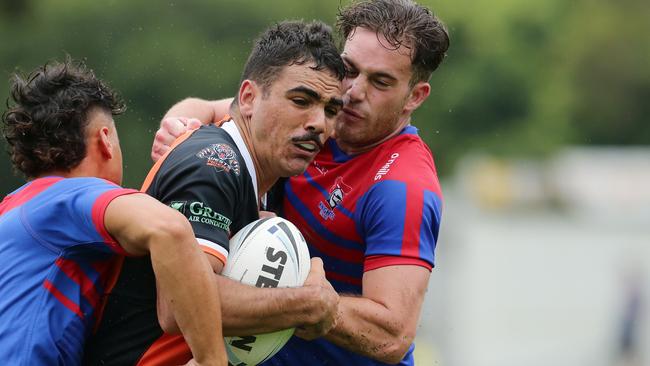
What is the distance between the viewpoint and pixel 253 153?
258 inches

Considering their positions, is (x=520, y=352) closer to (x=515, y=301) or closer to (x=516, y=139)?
(x=515, y=301)

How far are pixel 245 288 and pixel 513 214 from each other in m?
29.0

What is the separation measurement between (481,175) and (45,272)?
29.2m

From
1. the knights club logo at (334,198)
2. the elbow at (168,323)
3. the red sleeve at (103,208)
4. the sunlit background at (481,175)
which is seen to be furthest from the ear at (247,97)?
the sunlit background at (481,175)

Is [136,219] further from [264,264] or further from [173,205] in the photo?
[264,264]

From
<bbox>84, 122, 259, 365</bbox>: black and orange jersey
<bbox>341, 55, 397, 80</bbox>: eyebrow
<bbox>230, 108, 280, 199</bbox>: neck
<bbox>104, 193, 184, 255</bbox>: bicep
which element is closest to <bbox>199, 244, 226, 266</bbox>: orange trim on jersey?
<bbox>84, 122, 259, 365</bbox>: black and orange jersey

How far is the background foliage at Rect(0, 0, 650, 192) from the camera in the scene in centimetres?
2988

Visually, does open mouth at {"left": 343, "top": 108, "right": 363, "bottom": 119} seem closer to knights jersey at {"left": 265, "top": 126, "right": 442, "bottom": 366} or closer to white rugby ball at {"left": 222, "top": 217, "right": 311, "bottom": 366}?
knights jersey at {"left": 265, "top": 126, "right": 442, "bottom": 366}

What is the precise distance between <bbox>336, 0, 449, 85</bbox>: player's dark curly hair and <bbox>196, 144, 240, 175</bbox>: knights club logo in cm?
150

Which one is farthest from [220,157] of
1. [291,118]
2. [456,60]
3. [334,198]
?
[456,60]

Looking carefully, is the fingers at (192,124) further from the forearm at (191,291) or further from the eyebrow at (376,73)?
the forearm at (191,291)

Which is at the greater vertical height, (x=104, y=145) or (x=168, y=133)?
(x=168, y=133)

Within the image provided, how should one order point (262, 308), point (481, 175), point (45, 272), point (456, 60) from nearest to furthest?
1. point (45, 272)
2. point (262, 308)
3. point (481, 175)
4. point (456, 60)

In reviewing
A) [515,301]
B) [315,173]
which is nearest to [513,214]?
[515,301]
